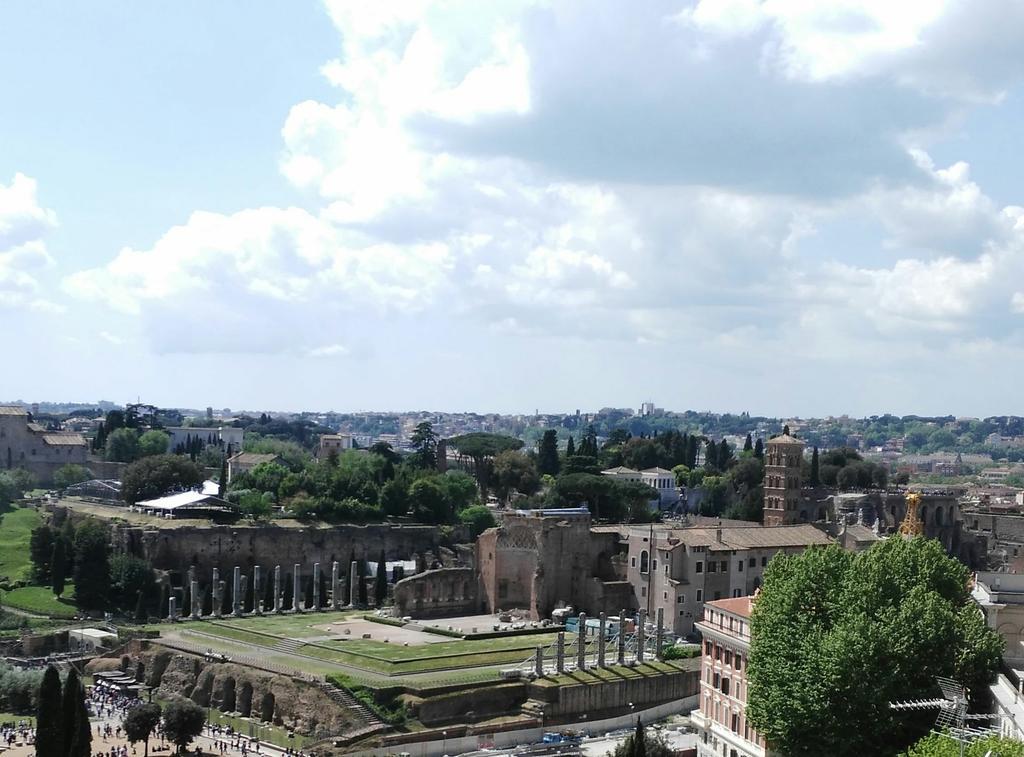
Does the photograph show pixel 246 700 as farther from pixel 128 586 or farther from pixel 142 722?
pixel 128 586

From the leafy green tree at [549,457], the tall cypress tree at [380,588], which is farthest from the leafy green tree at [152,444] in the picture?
the tall cypress tree at [380,588]

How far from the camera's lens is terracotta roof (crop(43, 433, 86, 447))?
5689 inches

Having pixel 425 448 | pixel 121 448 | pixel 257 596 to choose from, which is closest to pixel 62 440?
pixel 121 448

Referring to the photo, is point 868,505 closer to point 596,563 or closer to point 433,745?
point 596,563

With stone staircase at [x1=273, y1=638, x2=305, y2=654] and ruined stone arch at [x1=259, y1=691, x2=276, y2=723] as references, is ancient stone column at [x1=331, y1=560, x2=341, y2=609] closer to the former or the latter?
stone staircase at [x1=273, y1=638, x2=305, y2=654]

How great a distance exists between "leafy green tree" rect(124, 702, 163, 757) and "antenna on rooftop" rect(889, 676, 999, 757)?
106 feet

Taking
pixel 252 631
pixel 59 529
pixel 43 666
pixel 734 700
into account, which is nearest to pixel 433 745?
pixel 734 700

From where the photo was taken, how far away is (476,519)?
371ft

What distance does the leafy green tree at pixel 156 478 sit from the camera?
109562 millimetres

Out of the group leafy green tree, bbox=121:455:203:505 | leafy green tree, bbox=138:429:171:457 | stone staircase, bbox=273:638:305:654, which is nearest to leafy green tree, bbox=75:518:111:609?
stone staircase, bbox=273:638:305:654

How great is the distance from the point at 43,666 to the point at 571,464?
66506 millimetres

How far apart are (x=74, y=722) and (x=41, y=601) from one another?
1521 inches

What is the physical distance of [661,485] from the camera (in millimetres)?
146500

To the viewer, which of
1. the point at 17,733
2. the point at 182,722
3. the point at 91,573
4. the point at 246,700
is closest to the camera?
the point at 182,722
